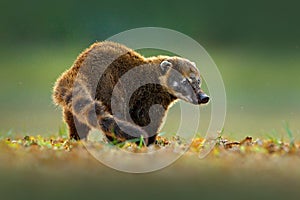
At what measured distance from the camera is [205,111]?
36.2 ft

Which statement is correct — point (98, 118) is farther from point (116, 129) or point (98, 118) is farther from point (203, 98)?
point (203, 98)

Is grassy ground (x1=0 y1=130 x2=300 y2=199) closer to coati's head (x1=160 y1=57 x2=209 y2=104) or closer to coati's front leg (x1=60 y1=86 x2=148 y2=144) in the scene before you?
coati's front leg (x1=60 y1=86 x2=148 y2=144)

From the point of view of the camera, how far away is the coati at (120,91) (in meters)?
6.02

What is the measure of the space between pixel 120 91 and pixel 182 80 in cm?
65

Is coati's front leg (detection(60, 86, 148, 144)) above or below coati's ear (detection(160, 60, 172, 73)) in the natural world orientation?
below

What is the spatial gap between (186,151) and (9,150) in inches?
51.3

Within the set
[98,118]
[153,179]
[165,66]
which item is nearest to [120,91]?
[98,118]

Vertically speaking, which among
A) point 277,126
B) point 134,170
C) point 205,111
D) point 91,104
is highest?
point 205,111

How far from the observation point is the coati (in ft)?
19.7

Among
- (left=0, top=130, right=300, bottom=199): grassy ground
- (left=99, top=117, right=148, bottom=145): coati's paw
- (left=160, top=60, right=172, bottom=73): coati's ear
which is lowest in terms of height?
(left=0, top=130, right=300, bottom=199): grassy ground

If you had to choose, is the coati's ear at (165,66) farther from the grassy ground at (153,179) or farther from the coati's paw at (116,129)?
the grassy ground at (153,179)

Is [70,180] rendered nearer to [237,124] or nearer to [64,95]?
[64,95]

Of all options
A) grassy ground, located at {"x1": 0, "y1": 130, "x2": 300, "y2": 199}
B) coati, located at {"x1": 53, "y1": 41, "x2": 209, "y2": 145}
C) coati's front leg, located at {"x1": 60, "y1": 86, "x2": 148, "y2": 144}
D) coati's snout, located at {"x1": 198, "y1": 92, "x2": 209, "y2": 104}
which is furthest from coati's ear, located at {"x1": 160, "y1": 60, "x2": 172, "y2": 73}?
grassy ground, located at {"x1": 0, "y1": 130, "x2": 300, "y2": 199}

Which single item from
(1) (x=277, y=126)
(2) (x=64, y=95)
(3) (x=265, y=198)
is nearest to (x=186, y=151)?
(3) (x=265, y=198)
